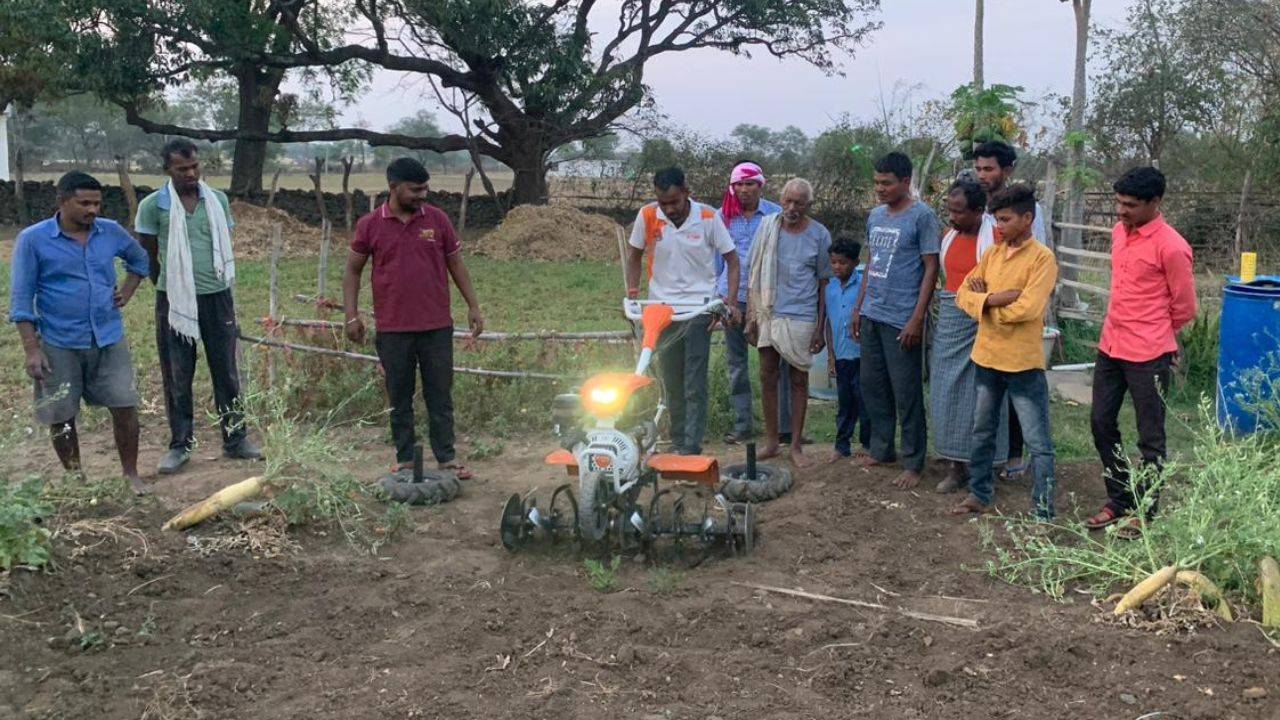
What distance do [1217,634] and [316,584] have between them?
3.43m

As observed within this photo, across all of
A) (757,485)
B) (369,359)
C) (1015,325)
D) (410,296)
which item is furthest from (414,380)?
(1015,325)

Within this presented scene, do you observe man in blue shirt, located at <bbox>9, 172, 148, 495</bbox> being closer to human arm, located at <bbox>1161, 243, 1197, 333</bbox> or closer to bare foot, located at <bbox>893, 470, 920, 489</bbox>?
bare foot, located at <bbox>893, 470, 920, 489</bbox>

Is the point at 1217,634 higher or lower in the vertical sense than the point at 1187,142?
lower

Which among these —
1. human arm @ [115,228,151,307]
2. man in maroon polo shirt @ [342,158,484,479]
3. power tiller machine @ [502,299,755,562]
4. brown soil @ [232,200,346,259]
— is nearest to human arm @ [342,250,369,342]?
man in maroon polo shirt @ [342,158,484,479]

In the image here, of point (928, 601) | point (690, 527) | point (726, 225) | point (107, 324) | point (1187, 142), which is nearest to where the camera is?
point (928, 601)

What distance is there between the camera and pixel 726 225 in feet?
22.3

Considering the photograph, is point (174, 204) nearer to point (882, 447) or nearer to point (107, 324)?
point (107, 324)

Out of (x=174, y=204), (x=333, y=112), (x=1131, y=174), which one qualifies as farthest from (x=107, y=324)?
(x=333, y=112)

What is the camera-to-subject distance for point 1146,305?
189 inches

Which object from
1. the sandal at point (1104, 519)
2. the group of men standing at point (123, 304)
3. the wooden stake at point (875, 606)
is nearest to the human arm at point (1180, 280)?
the sandal at point (1104, 519)

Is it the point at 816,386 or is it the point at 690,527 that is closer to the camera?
the point at 690,527

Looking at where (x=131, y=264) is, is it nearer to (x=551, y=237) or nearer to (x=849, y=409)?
(x=849, y=409)

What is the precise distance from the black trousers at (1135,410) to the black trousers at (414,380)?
332cm

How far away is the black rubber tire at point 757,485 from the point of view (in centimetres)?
554
